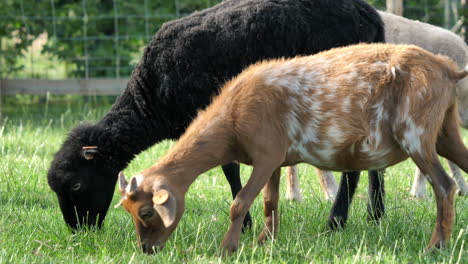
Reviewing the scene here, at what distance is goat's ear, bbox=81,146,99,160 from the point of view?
223 inches

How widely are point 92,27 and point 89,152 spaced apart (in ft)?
20.2

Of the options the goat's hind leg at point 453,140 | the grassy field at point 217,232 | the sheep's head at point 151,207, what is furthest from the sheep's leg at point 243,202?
the goat's hind leg at point 453,140

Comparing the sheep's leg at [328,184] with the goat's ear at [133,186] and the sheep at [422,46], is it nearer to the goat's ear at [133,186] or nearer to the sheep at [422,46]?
the sheep at [422,46]

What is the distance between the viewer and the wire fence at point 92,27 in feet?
36.8

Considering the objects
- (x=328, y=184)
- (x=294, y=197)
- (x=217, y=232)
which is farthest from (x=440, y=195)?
(x=328, y=184)

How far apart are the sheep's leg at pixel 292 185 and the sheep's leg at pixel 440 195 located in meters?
2.12

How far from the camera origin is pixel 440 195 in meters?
4.58

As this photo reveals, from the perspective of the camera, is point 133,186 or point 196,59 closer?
point 133,186

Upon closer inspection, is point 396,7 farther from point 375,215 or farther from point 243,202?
point 243,202

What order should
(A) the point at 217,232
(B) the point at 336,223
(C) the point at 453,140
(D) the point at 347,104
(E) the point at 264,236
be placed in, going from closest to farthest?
1. (D) the point at 347,104
2. (C) the point at 453,140
3. (E) the point at 264,236
4. (A) the point at 217,232
5. (B) the point at 336,223

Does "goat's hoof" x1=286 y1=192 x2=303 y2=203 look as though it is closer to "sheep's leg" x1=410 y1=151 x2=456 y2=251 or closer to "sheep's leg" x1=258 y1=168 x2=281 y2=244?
"sheep's leg" x1=258 y1=168 x2=281 y2=244

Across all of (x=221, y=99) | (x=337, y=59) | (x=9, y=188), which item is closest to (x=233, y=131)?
(x=221, y=99)

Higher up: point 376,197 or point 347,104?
point 347,104

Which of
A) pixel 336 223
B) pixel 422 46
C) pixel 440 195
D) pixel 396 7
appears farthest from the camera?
pixel 396 7
